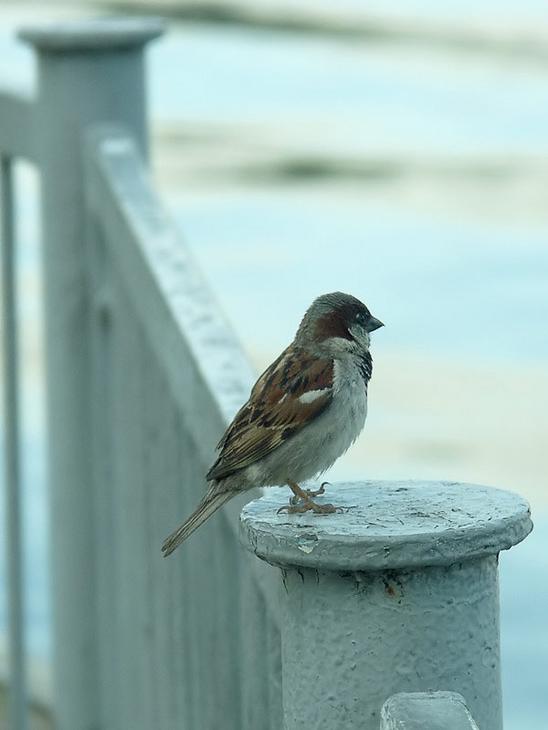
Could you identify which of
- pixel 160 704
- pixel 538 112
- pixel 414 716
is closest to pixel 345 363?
pixel 160 704

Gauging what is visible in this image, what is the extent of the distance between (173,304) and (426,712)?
1134 mm

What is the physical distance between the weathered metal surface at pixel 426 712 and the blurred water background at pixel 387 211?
2932mm

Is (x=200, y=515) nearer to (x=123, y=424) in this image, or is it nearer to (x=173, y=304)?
(x=173, y=304)

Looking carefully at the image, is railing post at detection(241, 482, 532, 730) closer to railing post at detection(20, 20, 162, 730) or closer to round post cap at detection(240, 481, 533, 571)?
round post cap at detection(240, 481, 533, 571)

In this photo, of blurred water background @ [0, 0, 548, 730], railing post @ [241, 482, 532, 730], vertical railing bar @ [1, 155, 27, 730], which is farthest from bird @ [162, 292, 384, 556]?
blurred water background @ [0, 0, 548, 730]

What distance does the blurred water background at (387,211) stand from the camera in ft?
23.0

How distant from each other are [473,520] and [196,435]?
0.88 metres

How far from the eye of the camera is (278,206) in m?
11.2

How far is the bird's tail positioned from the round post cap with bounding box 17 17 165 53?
1.42m

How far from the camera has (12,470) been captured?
3.60m

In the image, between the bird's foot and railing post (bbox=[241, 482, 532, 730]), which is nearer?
railing post (bbox=[241, 482, 532, 730])

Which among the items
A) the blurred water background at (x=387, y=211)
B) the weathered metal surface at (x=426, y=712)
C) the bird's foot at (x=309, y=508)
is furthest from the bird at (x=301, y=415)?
the blurred water background at (x=387, y=211)

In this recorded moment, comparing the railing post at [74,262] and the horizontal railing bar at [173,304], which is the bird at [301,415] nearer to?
the horizontal railing bar at [173,304]

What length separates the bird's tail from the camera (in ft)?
7.13
